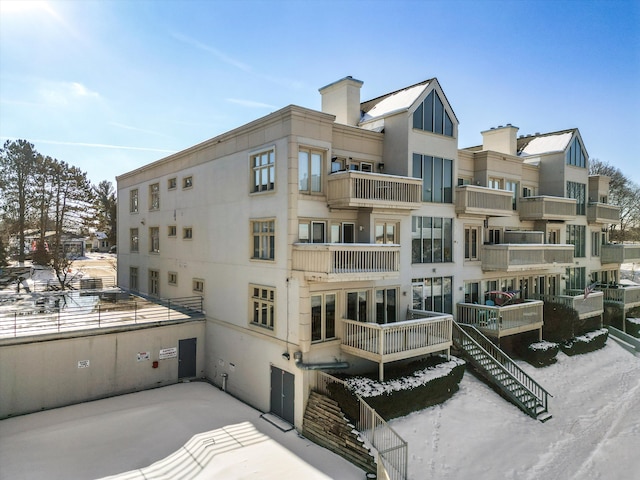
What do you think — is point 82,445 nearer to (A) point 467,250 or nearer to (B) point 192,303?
(B) point 192,303

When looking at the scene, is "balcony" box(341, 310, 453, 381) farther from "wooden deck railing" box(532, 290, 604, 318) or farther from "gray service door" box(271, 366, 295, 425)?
"wooden deck railing" box(532, 290, 604, 318)

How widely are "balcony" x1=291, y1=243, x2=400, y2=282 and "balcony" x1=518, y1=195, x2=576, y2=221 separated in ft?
42.0

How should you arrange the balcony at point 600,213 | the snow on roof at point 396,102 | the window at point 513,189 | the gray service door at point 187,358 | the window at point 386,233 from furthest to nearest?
the balcony at point 600,213, the window at point 513,189, the gray service door at point 187,358, the snow on roof at point 396,102, the window at point 386,233

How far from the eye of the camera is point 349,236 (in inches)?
614

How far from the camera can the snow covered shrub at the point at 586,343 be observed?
2099 centimetres

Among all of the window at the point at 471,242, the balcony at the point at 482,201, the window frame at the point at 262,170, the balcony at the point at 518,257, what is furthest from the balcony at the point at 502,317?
the window frame at the point at 262,170

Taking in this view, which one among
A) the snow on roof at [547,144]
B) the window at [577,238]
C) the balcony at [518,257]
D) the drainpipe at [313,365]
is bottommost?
the drainpipe at [313,365]

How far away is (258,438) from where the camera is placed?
12781 mm

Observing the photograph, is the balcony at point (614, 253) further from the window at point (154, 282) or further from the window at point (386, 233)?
the window at point (154, 282)

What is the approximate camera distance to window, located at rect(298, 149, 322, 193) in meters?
14.1

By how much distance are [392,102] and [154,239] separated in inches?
668

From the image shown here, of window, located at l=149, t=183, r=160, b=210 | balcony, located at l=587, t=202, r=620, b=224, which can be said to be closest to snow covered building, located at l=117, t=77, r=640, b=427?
window, located at l=149, t=183, r=160, b=210

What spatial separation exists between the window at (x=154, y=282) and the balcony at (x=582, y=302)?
22809mm

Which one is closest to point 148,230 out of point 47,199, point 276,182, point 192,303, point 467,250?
point 192,303
